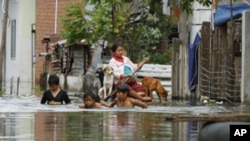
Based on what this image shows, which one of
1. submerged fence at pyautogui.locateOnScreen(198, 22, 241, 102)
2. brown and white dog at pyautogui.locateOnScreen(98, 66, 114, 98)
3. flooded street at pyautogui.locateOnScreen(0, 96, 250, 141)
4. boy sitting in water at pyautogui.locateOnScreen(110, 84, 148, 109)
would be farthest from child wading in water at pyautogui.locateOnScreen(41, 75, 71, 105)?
submerged fence at pyautogui.locateOnScreen(198, 22, 241, 102)

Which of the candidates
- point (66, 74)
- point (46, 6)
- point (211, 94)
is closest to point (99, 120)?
point (211, 94)

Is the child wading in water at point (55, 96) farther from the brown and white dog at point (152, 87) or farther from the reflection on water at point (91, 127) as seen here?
the brown and white dog at point (152, 87)

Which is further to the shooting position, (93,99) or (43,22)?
(43,22)

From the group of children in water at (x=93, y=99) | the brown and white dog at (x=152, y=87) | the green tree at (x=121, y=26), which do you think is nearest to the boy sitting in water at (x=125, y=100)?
the group of children in water at (x=93, y=99)

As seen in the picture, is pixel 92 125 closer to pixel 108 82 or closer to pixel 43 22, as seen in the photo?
pixel 108 82

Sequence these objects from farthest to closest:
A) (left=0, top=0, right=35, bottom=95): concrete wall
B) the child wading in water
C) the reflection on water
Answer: (left=0, top=0, right=35, bottom=95): concrete wall → the child wading in water → the reflection on water

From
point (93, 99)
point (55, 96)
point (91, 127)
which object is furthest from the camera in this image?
point (55, 96)

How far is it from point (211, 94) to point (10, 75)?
22409 millimetres

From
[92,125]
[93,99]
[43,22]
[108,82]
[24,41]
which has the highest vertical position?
[43,22]

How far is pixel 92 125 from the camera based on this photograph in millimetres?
14391

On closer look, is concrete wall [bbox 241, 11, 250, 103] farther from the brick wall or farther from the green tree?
the brick wall

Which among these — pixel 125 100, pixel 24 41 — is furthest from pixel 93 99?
pixel 24 41

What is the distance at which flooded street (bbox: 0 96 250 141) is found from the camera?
39.9 feet

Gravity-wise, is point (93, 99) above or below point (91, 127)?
above
